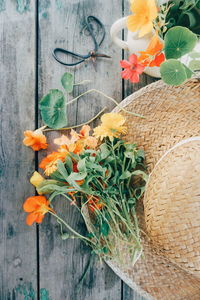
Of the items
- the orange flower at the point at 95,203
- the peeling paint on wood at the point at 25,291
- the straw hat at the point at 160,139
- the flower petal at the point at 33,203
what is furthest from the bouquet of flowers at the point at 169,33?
the peeling paint on wood at the point at 25,291

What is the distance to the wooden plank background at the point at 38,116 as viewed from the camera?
102cm

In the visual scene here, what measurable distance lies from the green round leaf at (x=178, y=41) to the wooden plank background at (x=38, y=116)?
0.94ft

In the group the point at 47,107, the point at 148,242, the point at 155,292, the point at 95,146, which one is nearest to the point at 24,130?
the point at 47,107

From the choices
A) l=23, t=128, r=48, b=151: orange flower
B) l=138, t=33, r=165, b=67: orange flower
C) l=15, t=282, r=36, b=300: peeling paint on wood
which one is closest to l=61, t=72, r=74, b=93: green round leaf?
l=23, t=128, r=48, b=151: orange flower

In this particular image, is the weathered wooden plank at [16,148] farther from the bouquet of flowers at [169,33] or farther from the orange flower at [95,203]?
the bouquet of flowers at [169,33]

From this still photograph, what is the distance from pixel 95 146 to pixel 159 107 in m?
0.21

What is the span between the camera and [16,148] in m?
1.03

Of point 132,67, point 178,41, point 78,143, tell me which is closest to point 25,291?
point 78,143

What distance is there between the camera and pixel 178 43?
76 centimetres

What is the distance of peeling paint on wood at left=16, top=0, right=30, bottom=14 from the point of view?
40.6 inches

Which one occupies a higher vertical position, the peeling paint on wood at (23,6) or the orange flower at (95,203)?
the peeling paint on wood at (23,6)

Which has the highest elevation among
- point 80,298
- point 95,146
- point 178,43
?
point 178,43

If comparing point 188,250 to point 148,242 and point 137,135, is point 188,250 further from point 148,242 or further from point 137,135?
point 137,135

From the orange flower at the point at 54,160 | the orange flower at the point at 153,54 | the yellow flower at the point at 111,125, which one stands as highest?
the orange flower at the point at 153,54
